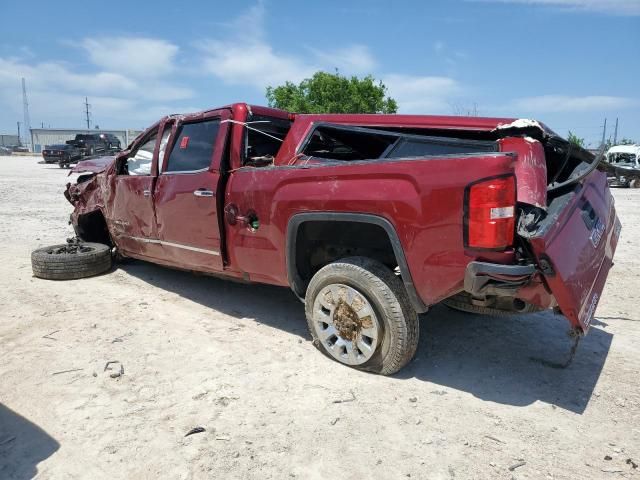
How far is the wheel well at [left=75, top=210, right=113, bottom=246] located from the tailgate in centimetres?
560

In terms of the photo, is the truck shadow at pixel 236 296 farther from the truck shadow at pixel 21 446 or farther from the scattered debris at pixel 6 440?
the scattered debris at pixel 6 440

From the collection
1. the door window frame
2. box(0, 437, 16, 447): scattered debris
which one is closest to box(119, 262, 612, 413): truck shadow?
the door window frame

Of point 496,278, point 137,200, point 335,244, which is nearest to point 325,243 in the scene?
point 335,244

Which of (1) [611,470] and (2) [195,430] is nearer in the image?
(1) [611,470]

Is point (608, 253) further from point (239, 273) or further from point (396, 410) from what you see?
point (239, 273)

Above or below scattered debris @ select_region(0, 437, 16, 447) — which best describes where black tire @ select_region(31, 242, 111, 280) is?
above

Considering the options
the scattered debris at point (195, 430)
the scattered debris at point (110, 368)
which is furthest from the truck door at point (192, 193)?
the scattered debris at point (195, 430)

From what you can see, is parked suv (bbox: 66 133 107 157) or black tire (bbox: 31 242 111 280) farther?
parked suv (bbox: 66 133 107 157)

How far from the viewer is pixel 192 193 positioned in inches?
170

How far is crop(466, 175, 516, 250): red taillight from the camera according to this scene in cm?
259

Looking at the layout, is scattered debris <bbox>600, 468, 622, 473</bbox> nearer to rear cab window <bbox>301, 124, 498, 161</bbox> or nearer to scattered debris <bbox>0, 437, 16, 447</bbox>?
rear cab window <bbox>301, 124, 498, 161</bbox>

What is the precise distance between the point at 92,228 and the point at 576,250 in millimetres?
6047

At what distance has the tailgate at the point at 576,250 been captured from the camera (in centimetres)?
263

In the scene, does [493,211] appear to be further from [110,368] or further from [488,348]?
[110,368]
